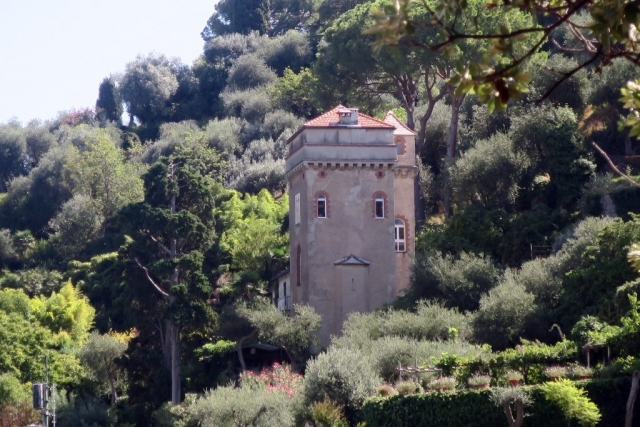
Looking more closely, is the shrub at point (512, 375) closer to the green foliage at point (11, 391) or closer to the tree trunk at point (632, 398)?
the tree trunk at point (632, 398)

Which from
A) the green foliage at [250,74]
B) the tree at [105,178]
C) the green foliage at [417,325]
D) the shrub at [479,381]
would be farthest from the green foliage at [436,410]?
the green foliage at [250,74]

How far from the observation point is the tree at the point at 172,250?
4478cm

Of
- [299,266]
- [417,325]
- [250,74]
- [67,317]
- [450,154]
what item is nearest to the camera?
[417,325]

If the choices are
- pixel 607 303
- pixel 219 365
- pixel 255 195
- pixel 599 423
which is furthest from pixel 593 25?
pixel 255 195

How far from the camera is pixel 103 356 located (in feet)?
156

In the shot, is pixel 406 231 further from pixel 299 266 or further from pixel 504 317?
pixel 504 317

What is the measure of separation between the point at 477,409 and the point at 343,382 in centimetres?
616

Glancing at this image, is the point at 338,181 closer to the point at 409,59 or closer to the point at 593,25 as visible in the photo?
the point at 409,59

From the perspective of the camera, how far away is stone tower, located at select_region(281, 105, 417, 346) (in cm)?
4400

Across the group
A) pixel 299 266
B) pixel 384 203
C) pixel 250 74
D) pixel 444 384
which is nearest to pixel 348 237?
pixel 384 203

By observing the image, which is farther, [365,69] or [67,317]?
[67,317]

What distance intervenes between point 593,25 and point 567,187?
1544 inches

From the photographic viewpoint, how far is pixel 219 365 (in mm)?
46656

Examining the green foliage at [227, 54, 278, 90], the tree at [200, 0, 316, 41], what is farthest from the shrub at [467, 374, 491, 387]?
the tree at [200, 0, 316, 41]
